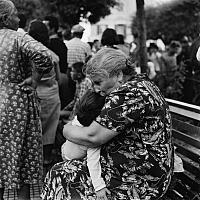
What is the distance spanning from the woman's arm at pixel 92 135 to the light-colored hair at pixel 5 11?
140 cm

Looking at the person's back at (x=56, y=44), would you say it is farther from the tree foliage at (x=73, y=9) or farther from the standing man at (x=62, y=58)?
the tree foliage at (x=73, y=9)

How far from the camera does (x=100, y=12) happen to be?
18750 mm

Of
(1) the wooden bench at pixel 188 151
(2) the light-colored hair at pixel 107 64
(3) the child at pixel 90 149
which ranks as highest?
(2) the light-colored hair at pixel 107 64

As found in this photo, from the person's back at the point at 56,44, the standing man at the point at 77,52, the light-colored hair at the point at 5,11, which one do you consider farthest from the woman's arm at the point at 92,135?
the standing man at the point at 77,52

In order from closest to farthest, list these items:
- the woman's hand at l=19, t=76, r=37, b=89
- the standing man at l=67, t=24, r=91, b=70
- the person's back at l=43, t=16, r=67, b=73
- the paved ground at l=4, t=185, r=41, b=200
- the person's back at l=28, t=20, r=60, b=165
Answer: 1. the woman's hand at l=19, t=76, r=37, b=89
2. the paved ground at l=4, t=185, r=41, b=200
3. the person's back at l=28, t=20, r=60, b=165
4. the person's back at l=43, t=16, r=67, b=73
5. the standing man at l=67, t=24, r=91, b=70

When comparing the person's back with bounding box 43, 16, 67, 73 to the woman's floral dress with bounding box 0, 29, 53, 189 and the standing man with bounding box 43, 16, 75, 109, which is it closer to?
the standing man with bounding box 43, 16, 75, 109

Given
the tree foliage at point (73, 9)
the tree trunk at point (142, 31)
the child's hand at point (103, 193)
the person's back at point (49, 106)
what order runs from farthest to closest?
the tree foliage at point (73, 9)
the tree trunk at point (142, 31)
the person's back at point (49, 106)
the child's hand at point (103, 193)

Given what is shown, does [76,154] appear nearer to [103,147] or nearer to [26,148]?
[103,147]

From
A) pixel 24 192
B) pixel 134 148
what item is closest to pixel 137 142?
pixel 134 148

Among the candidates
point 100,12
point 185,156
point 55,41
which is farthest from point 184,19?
point 185,156

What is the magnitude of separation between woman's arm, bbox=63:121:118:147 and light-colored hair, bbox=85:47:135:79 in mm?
323

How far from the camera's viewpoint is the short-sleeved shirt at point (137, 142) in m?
3.08

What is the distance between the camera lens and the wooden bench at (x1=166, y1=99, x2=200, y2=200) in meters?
3.95

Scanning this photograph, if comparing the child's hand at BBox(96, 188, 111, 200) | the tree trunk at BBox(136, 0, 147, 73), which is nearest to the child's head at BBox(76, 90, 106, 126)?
the child's hand at BBox(96, 188, 111, 200)
